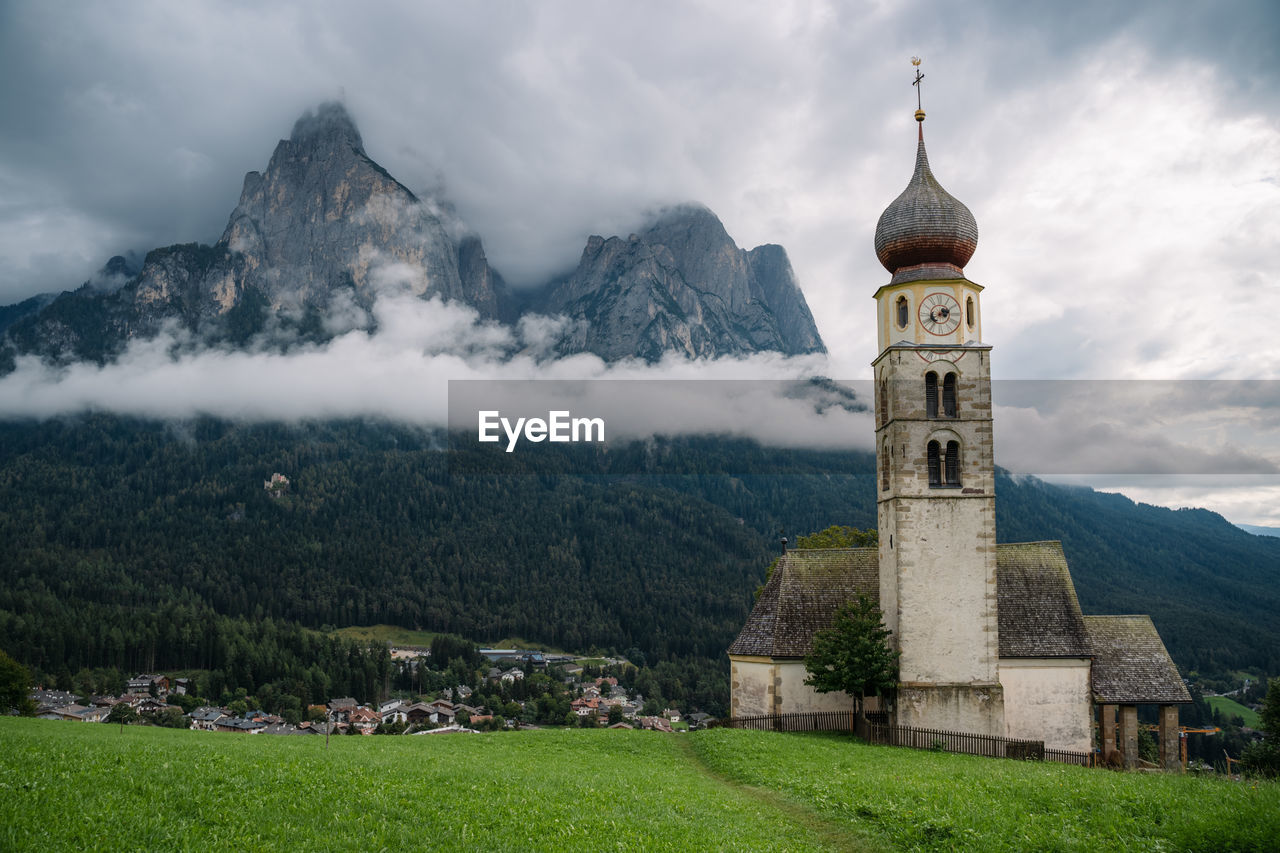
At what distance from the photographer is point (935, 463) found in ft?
102

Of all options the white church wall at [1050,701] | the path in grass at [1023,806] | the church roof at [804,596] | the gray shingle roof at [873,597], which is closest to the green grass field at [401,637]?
the church roof at [804,596]

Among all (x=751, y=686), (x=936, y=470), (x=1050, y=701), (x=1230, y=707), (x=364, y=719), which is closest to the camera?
(x=936, y=470)

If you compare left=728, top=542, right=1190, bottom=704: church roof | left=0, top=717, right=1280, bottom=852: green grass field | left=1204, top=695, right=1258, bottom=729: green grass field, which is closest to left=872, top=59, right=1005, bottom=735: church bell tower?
left=728, top=542, right=1190, bottom=704: church roof

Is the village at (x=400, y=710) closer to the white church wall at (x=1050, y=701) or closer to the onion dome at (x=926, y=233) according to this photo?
the white church wall at (x=1050, y=701)

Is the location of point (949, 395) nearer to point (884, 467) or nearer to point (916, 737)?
point (884, 467)

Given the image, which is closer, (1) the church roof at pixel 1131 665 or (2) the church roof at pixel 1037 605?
(1) the church roof at pixel 1131 665

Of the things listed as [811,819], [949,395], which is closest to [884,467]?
[949,395]

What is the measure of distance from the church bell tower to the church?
5 centimetres

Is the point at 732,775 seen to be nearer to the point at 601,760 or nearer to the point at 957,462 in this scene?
the point at 601,760

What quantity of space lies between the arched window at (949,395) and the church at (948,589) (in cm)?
5

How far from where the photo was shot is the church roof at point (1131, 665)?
31.2 meters

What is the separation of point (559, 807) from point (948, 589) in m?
20.0

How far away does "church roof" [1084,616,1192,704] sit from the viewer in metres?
31.2

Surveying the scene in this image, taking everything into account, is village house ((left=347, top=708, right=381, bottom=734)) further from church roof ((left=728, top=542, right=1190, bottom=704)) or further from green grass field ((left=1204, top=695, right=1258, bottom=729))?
green grass field ((left=1204, top=695, right=1258, bottom=729))
